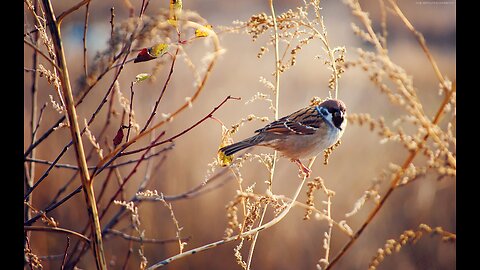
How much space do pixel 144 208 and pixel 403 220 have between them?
2.28 meters

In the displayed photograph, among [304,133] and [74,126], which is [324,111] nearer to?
[304,133]

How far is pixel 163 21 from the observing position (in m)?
0.72

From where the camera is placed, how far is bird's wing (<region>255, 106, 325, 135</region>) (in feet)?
6.58

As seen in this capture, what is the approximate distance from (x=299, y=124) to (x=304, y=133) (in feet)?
0.29

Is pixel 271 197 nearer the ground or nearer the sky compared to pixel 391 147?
nearer the sky

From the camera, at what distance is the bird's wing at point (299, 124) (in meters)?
2.00

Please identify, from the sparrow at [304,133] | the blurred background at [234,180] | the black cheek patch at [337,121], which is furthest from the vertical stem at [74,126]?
A: the blurred background at [234,180]

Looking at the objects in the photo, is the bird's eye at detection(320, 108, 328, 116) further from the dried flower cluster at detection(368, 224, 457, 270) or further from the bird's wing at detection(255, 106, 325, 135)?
the dried flower cluster at detection(368, 224, 457, 270)

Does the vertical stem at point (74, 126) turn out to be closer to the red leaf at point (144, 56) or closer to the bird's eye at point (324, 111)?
the red leaf at point (144, 56)

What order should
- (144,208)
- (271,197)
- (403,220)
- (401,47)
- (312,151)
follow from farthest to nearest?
(401,47), (403,220), (144,208), (312,151), (271,197)

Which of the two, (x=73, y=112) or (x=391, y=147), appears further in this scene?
(x=391, y=147)
